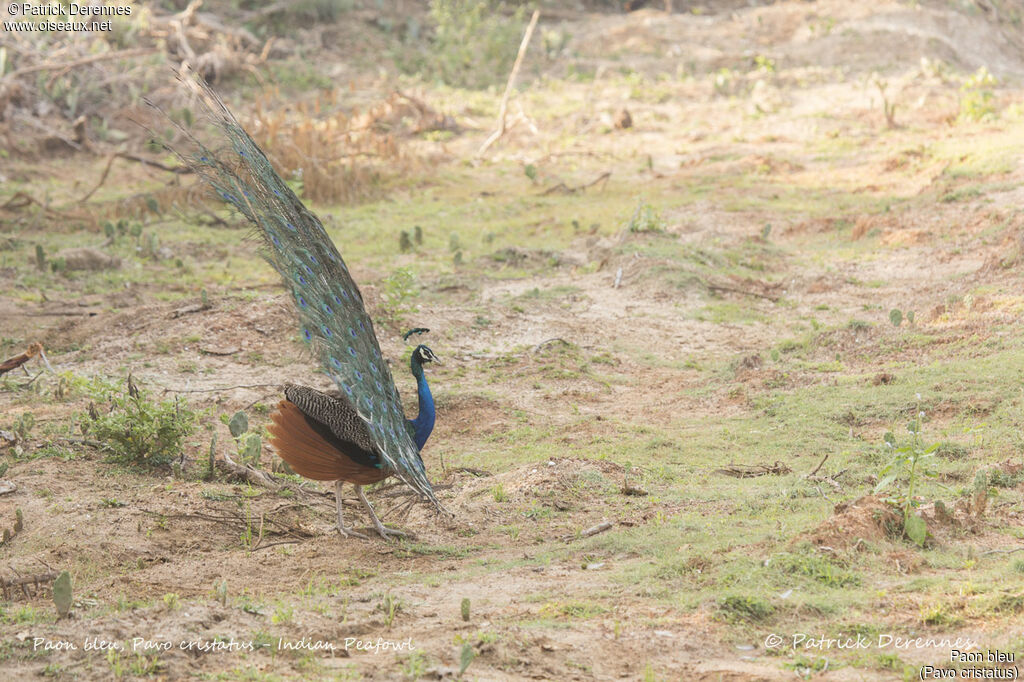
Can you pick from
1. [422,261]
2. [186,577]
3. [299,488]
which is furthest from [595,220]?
[186,577]

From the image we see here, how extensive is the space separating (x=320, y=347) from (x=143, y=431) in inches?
75.8

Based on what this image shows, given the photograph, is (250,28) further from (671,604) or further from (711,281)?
(671,604)

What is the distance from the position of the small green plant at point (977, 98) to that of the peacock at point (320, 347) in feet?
44.9

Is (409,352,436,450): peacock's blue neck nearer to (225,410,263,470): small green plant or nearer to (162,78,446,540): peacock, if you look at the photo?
(162,78,446,540): peacock

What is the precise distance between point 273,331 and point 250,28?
49.7 ft

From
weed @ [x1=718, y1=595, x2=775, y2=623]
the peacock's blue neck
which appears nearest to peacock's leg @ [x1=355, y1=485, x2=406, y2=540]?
the peacock's blue neck

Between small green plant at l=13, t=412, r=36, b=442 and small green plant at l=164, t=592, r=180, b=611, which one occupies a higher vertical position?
small green plant at l=13, t=412, r=36, b=442

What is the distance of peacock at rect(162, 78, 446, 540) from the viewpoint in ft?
17.3

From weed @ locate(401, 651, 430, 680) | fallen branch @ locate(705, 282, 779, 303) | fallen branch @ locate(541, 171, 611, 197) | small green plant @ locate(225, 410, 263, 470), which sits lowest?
weed @ locate(401, 651, 430, 680)

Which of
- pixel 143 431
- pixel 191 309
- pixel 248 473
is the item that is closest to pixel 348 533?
pixel 248 473

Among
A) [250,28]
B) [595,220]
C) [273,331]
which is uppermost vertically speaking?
[250,28]

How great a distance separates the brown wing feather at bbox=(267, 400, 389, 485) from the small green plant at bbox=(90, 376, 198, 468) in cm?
127

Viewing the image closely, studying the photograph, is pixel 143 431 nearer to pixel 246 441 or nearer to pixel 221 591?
pixel 246 441

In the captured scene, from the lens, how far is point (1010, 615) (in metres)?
4.28
